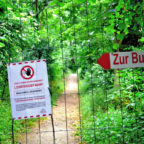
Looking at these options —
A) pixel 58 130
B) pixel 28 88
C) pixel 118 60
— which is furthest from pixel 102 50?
pixel 28 88

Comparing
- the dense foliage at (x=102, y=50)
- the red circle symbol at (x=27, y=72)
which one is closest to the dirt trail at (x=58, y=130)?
the dense foliage at (x=102, y=50)

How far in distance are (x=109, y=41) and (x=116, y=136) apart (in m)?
2.37

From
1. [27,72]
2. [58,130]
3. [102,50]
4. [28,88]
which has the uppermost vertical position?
[102,50]

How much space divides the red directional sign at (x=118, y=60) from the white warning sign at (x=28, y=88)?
0.77 meters

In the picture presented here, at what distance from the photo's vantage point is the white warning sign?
230 cm

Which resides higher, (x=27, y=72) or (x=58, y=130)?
(x=27, y=72)

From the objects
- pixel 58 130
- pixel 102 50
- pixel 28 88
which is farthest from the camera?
pixel 58 130

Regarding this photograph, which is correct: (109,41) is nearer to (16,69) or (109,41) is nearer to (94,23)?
(94,23)

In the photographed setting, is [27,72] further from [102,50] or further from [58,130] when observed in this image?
[58,130]

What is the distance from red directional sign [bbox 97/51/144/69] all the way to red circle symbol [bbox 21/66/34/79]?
2.84 ft

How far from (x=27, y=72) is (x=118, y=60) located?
1.17 meters

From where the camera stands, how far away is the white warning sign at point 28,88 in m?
2.30

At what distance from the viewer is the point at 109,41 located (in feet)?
14.7

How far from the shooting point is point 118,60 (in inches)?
93.8
